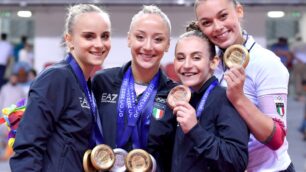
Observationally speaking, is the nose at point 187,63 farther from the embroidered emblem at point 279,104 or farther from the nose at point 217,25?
the embroidered emblem at point 279,104

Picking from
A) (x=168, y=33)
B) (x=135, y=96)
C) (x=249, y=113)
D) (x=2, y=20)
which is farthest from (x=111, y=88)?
(x=2, y=20)

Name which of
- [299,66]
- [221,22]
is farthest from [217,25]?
[299,66]

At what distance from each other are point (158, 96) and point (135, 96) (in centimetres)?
13

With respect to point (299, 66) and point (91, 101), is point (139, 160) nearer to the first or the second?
point (91, 101)

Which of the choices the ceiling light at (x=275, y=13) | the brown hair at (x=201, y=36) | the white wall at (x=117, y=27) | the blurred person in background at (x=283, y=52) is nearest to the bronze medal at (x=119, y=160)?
the brown hair at (x=201, y=36)

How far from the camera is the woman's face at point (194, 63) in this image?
9.09 feet

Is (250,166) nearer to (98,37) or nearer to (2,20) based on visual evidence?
(98,37)

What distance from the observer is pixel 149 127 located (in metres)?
2.99

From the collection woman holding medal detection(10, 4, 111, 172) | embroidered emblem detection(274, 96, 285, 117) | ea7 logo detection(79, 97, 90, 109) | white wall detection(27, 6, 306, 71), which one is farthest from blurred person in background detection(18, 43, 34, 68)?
embroidered emblem detection(274, 96, 285, 117)

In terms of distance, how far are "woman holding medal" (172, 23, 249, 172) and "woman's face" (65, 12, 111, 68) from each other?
1.47 ft

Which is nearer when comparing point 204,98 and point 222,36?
point 204,98

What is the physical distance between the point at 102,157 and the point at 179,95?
0.53 m

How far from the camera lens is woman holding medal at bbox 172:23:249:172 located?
254cm

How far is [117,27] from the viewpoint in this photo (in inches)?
457
